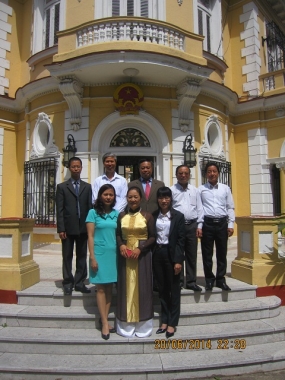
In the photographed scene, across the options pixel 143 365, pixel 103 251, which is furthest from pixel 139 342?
pixel 103 251

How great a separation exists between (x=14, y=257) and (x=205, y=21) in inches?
389

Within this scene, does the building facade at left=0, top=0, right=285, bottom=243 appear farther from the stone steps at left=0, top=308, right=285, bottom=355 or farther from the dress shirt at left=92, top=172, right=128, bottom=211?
the stone steps at left=0, top=308, right=285, bottom=355

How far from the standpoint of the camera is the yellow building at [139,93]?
27.8 feet

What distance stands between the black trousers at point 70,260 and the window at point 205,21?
28.6ft

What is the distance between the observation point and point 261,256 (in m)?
5.16

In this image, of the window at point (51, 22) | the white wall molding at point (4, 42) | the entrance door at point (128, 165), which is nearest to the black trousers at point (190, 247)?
the entrance door at point (128, 165)

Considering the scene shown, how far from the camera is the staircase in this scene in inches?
135

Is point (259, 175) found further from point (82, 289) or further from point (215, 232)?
point (82, 289)

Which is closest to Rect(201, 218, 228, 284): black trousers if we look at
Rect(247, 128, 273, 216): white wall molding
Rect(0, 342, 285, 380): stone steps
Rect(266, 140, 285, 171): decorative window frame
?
Rect(0, 342, 285, 380): stone steps

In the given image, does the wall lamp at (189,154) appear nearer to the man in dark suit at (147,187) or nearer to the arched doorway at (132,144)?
the arched doorway at (132,144)

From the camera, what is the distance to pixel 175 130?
9094mm

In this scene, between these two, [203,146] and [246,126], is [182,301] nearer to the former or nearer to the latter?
[203,146]

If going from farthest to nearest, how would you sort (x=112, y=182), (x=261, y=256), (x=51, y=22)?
(x=51, y=22)
(x=261, y=256)
(x=112, y=182)

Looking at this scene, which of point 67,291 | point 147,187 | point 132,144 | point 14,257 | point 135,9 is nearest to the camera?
point 67,291
